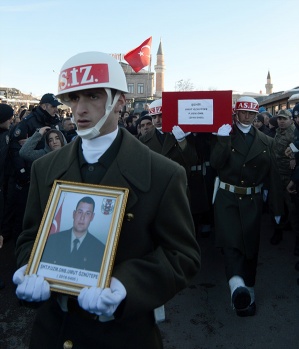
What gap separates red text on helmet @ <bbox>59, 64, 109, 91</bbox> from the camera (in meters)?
1.72

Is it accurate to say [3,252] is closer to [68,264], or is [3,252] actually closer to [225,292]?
[225,292]

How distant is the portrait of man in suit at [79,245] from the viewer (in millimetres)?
1475

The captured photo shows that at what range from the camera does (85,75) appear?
1721 millimetres

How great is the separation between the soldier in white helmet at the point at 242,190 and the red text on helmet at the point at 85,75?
2668 mm

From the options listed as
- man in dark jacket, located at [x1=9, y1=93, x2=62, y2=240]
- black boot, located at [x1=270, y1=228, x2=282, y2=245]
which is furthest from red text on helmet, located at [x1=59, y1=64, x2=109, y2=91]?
black boot, located at [x1=270, y1=228, x2=282, y2=245]

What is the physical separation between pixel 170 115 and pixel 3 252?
324 cm

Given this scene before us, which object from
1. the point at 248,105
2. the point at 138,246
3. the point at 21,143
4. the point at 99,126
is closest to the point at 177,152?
the point at 248,105

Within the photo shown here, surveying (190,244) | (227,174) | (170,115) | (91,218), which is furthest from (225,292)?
(91,218)

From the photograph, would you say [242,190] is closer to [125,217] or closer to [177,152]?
[177,152]

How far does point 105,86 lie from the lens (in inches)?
68.8

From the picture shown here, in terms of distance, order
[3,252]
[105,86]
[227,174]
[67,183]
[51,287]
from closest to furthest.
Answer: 1. [51,287]
2. [67,183]
3. [105,86]
4. [227,174]
5. [3,252]

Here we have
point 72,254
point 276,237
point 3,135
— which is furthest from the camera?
point 276,237

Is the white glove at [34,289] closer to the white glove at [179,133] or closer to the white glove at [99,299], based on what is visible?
the white glove at [99,299]

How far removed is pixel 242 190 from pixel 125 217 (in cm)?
291
